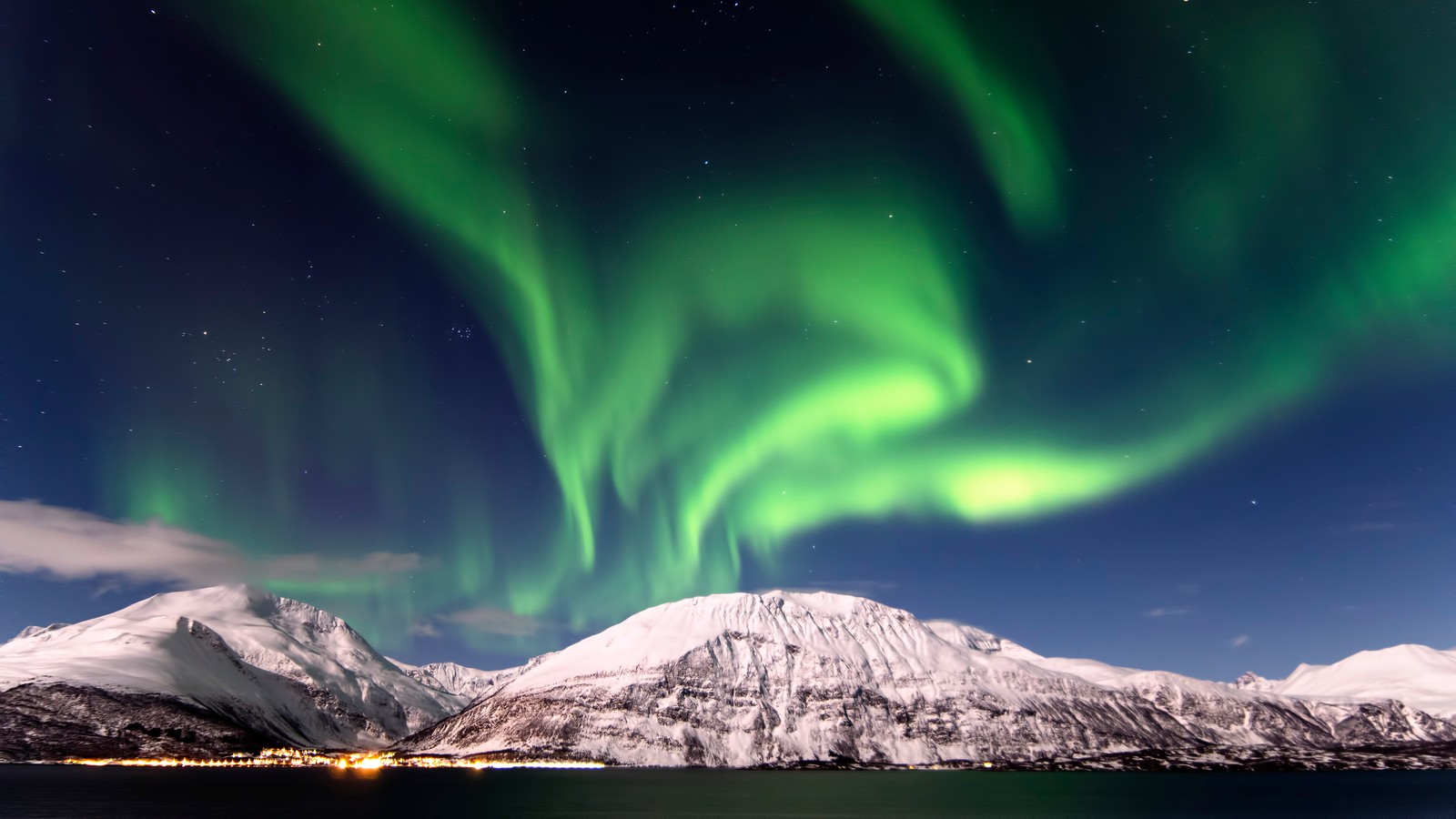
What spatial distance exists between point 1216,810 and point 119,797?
765 ft

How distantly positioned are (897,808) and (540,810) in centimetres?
7141

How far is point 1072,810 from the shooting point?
178 metres

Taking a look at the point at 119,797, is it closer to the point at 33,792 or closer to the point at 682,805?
the point at 33,792

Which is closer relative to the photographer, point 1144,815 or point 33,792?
point 1144,815

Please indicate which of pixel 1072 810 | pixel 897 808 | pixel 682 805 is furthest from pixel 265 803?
pixel 1072 810

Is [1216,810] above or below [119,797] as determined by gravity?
below

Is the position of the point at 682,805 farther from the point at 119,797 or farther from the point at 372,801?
the point at 119,797

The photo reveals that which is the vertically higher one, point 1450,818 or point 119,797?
point 119,797

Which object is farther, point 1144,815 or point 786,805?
point 786,805

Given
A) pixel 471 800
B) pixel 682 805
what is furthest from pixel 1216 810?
pixel 471 800

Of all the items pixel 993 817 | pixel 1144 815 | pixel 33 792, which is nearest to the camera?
pixel 993 817

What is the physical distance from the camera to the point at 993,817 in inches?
6299

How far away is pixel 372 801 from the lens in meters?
187

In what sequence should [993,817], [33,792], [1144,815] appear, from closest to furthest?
[993,817] < [1144,815] < [33,792]
